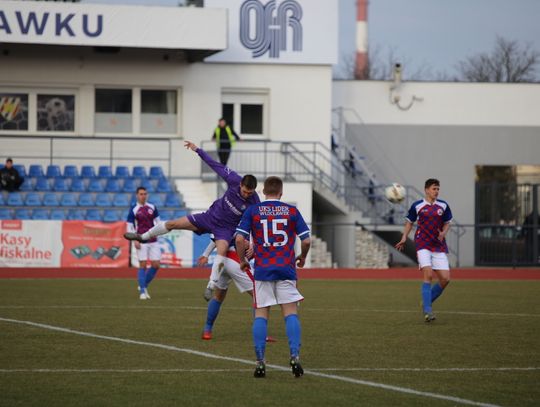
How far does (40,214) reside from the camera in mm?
30391

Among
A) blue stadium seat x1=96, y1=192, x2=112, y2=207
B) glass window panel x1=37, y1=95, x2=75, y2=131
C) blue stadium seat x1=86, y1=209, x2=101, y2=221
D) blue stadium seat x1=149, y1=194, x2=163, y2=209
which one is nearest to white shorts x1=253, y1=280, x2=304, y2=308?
blue stadium seat x1=86, y1=209, x2=101, y2=221

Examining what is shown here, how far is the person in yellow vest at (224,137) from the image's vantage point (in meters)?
33.2

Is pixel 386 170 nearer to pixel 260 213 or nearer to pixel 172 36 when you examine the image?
pixel 172 36

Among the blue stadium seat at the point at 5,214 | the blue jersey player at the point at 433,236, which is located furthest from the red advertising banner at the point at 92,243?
the blue jersey player at the point at 433,236

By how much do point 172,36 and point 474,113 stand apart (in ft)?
39.7

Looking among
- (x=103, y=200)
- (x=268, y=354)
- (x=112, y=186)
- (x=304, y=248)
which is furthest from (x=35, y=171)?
(x=304, y=248)

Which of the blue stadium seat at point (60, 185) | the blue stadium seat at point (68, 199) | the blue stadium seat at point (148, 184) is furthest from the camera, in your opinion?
the blue stadium seat at point (148, 184)

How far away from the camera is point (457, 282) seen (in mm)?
26984

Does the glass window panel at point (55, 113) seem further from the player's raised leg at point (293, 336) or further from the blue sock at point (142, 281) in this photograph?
the player's raised leg at point (293, 336)

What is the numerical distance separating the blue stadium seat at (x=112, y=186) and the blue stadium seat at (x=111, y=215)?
1655mm

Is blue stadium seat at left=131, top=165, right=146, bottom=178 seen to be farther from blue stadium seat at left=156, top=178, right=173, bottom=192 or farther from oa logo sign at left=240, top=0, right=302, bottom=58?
oa logo sign at left=240, top=0, right=302, bottom=58

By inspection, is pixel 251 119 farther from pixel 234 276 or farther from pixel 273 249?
pixel 273 249

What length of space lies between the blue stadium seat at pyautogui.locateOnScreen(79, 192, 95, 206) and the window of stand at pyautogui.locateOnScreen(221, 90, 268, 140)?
648 cm

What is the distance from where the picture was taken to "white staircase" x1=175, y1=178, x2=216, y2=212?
32.5 m
